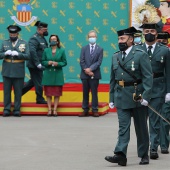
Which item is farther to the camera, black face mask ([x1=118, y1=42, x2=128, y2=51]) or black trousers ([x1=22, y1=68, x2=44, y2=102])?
black trousers ([x1=22, y1=68, x2=44, y2=102])

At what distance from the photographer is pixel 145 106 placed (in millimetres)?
10188

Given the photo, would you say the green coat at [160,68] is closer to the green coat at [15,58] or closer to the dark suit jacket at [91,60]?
the dark suit jacket at [91,60]

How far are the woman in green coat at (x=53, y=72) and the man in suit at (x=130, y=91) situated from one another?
6873 millimetres

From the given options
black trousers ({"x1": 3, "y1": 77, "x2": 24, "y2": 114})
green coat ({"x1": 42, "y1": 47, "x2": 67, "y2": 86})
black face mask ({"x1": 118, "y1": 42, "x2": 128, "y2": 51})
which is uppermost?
black face mask ({"x1": 118, "y1": 42, "x2": 128, "y2": 51})

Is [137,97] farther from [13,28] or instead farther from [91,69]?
[13,28]

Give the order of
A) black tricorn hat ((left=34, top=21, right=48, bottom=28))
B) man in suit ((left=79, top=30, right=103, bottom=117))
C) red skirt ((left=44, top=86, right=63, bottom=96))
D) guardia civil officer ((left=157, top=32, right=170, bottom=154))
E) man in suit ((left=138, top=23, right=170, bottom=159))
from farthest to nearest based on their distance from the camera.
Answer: black tricorn hat ((left=34, top=21, right=48, bottom=28)), red skirt ((left=44, top=86, right=63, bottom=96)), man in suit ((left=79, top=30, right=103, bottom=117)), guardia civil officer ((left=157, top=32, right=170, bottom=154)), man in suit ((left=138, top=23, right=170, bottom=159))

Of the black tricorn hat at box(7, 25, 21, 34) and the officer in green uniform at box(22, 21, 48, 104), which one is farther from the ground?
the black tricorn hat at box(7, 25, 21, 34)

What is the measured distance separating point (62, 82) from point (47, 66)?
1.67 ft

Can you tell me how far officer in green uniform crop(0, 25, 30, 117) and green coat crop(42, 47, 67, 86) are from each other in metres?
0.48

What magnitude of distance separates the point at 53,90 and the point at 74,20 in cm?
200

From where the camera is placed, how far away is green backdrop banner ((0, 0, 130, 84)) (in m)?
18.1

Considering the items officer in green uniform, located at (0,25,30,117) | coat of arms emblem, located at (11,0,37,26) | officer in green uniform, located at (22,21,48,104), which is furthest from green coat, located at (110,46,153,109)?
coat of arms emblem, located at (11,0,37,26)

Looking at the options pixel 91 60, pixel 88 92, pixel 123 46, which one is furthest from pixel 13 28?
pixel 123 46

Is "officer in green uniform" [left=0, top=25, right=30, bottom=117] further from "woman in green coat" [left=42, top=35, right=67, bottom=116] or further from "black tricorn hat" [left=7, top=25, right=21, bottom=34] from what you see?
"woman in green coat" [left=42, top=35, right=67, bottom=116]
